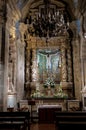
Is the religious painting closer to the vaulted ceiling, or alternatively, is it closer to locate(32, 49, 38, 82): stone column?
locate(32, 49, 38, 82): stone column

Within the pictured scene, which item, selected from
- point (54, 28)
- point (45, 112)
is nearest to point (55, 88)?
point (45, 112)

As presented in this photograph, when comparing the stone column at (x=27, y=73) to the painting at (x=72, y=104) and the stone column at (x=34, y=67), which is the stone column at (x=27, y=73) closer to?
the stone column at (x=34, y=67)

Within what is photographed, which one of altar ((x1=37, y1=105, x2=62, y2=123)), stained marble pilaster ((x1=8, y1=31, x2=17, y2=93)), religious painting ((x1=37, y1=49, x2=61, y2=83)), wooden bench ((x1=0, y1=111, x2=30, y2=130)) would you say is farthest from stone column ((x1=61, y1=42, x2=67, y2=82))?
wooden bench ((x1=0, y1=111, x2=30, y2=130))

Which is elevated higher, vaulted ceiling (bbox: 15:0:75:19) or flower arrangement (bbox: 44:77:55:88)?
vaulted ceiling (bbox: 15:0:75:19)

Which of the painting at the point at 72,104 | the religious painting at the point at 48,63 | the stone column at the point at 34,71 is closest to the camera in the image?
the painting at the point at 72,104

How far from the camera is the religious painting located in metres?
17.0

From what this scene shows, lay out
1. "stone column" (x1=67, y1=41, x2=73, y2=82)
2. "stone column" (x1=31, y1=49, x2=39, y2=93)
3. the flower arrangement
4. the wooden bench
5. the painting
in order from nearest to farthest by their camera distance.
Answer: the wooden bench → the painting → the flower arrangement → "stone column" (x1=31, y1=49, x2=39, y2=93) → "stone column" (x1=67, y1=41, x2=73, y2=82)

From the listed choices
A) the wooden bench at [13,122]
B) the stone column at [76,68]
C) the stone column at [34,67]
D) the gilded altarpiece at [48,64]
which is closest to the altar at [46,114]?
the wooden bench at [13,122]

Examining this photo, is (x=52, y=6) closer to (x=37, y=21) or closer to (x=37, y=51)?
(x=37, y=51)

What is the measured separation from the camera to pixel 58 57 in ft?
57.2

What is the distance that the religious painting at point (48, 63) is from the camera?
1703 centimetres

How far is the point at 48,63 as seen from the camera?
1731 centimetres

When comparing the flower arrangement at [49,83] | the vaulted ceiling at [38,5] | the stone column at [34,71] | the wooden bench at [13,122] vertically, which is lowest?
the wooden bench at [13,122]

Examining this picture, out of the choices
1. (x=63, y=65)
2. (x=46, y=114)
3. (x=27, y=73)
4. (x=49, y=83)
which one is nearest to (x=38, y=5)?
(x=63, y=65)
